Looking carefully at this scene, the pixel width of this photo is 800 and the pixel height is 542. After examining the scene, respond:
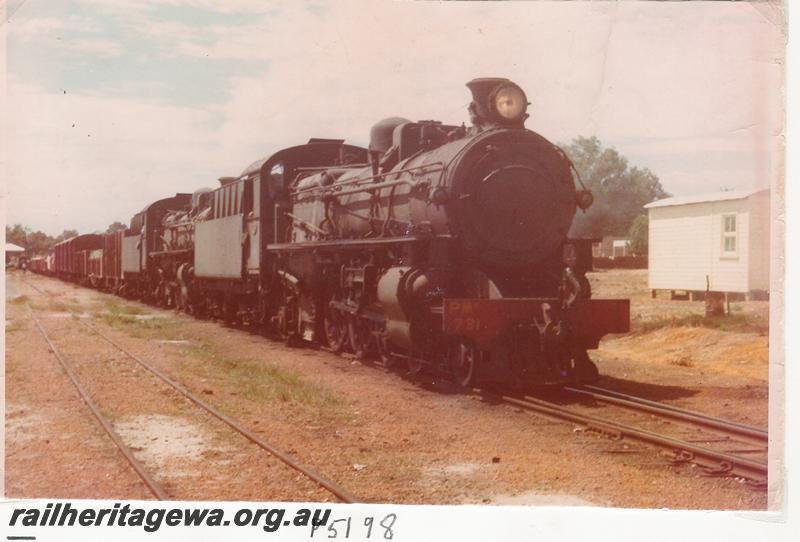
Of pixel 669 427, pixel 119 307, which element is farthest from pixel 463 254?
pixel 119 307

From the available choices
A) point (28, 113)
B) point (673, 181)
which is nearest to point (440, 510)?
point (673, 181)

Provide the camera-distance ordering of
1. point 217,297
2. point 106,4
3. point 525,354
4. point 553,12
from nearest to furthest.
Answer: point 553,12
point 106,4
point 525,354
point 217,297

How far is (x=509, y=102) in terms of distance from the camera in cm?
611

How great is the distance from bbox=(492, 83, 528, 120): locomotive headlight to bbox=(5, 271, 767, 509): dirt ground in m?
1.72

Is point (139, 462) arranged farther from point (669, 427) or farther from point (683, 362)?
point (683, 362)

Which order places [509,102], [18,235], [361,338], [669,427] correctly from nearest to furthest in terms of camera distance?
1. [669,427]
2. [18,235]
3. [509,102]
4. [361,338]

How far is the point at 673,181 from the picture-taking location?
5098mm

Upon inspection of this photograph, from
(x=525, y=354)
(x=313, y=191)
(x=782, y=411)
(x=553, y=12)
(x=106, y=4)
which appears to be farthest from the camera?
(x=313, y=191)

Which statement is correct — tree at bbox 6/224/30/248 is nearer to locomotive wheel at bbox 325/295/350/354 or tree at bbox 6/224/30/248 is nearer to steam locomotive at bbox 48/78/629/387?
steam locomotive at bbox 48/78/629/387

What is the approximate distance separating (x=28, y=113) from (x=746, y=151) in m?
4.93

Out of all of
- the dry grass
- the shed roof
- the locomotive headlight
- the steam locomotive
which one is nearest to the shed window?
the shed roof

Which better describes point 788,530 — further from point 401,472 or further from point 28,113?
point 28,113

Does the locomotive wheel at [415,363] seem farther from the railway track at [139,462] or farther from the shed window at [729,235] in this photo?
the shed window at [729,235]

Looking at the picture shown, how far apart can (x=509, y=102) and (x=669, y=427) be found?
2790mm
